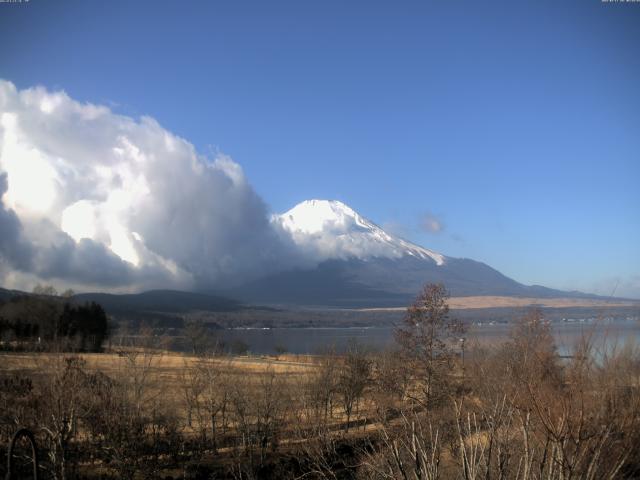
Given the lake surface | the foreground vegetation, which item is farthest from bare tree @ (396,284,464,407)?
the lake surface

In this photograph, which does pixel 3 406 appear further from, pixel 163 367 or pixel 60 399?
pixel 163 367

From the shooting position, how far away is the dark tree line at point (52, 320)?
72000 mm

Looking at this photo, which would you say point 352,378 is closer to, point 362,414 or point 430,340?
point 362,414

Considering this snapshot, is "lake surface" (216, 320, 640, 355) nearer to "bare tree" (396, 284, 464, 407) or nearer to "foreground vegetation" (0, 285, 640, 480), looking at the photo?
"foreground vegetation" (0, 285, 640, 480)

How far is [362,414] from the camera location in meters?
35.3

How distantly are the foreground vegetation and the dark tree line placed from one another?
1767 inches

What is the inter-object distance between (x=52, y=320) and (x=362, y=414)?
2189 inches

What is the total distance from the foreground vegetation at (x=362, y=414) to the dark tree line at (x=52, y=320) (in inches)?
1767

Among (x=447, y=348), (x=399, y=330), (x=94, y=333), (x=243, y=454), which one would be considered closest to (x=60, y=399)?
(x=243, y=454)

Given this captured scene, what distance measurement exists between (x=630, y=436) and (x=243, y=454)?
56.1 feet

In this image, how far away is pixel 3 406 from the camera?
1534 cm

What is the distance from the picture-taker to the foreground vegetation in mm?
7406

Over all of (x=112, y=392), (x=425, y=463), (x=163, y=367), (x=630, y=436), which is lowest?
(x=163, y=367)

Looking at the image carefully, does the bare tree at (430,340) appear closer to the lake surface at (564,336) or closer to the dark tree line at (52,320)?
the lake surface at (564,336)
